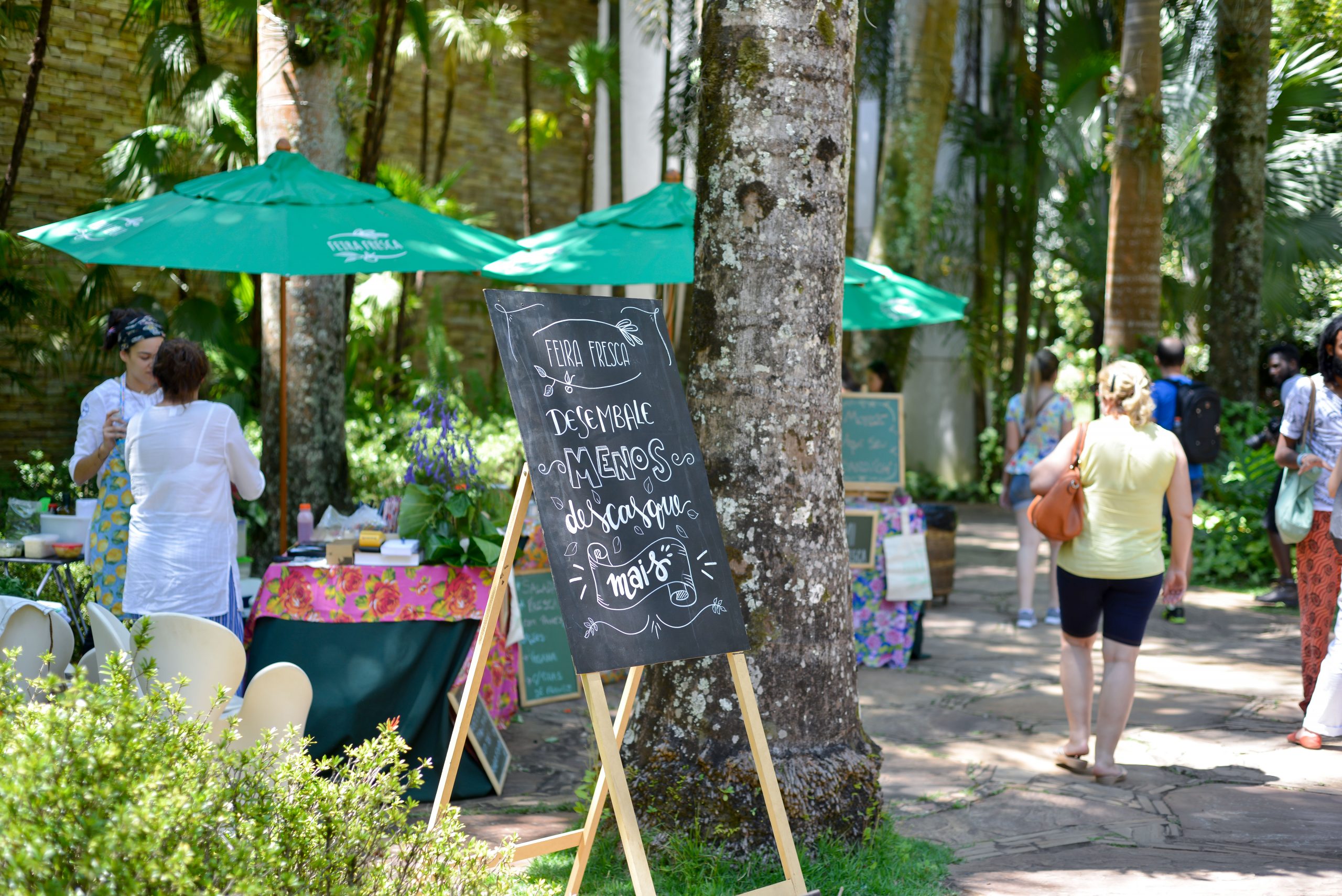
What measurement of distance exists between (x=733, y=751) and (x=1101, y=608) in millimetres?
1783

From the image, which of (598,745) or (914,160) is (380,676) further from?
(914,160)

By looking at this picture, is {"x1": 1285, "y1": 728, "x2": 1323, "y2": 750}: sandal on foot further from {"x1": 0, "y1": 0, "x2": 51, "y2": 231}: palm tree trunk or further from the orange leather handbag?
{"x1": 0, "y1": 0, "x2": 51, "y2": 231}: palm tree trunk

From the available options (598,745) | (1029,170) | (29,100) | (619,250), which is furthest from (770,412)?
(1029,170)

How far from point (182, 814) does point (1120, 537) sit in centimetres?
347

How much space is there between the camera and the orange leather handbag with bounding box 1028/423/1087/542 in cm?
433

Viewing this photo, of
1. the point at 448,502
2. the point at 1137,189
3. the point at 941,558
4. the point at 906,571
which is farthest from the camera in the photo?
the point at 1137,189

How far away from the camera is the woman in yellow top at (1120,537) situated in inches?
167

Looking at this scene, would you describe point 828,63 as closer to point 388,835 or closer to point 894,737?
point 388,835

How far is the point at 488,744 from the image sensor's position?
436cm

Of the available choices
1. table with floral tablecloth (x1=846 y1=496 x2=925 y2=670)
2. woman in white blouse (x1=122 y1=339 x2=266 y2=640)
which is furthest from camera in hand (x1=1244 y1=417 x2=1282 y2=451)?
woman in white blouse (x1=122 y1=339 x2=266 y2=640)

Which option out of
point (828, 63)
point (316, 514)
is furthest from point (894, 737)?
point (316, 514)

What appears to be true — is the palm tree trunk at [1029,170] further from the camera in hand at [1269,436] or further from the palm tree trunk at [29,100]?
the palm tree trunk at [29,100]

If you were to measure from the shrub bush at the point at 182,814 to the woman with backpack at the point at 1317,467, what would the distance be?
3922mm

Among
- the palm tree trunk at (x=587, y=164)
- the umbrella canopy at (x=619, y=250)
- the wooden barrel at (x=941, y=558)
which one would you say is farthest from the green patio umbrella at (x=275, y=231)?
the palm tree trunk at (x=587, y=164)
